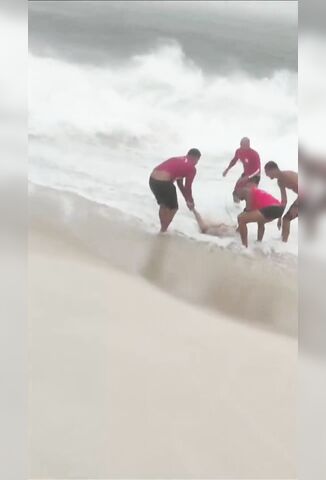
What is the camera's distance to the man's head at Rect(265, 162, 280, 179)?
1346 millimetres

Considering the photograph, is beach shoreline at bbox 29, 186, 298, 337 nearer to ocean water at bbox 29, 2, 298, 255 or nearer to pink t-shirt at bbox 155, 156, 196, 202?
ocean water at bbox 29, 2, 298, 255

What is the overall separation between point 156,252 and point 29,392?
0.45m

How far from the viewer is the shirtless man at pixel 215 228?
4.39ft

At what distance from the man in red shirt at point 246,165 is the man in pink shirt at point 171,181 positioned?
0.30ft

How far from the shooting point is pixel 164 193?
52.3 inches

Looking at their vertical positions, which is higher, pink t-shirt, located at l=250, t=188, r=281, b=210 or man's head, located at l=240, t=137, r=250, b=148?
man's head, located at l=240, t=137, r=250, b=148

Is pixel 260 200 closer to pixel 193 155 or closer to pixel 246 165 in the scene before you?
pixel 246 165

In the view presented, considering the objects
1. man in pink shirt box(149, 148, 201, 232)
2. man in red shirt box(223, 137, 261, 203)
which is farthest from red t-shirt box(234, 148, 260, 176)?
man in pink shirt box(149, 148, 201, 232)

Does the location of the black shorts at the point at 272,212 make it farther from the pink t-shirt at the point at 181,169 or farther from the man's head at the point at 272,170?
the pink t-shirt at the point at 181,169

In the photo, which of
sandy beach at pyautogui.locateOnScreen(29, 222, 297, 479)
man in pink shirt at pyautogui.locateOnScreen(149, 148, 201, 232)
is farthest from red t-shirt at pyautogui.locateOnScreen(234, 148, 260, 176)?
sandy beach at pyautogui.locateOnScreen(29, 222, 297, 479)

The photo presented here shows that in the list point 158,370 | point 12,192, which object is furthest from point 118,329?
point 12,192

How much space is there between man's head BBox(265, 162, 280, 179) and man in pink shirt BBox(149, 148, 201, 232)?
0.17 metres

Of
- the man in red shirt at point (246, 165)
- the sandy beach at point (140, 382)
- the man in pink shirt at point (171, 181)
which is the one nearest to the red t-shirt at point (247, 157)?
the man in red shirt at point (246, 165)

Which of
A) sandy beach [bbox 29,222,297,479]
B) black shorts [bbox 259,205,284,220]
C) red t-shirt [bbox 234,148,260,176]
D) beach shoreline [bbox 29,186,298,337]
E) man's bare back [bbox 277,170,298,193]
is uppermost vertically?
red t-shirt [bbox 234,148,260,176]
